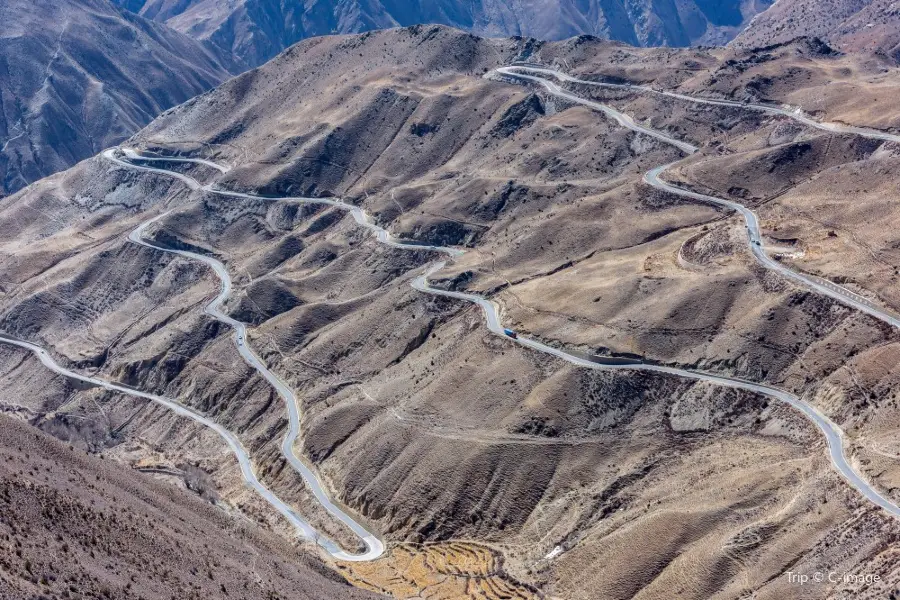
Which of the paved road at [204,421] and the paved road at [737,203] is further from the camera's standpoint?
the paved road at [204,421]

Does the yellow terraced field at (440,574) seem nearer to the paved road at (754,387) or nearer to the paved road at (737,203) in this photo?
the paved road at (754,387)

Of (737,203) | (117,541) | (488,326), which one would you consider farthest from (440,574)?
(737,203)

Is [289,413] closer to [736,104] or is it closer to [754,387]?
[754,387]

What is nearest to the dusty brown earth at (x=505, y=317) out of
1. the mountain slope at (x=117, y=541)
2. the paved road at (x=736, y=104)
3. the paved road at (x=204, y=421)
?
the paved road at (x=204, y=421)

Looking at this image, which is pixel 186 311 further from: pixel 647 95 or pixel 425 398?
pixel 647 95

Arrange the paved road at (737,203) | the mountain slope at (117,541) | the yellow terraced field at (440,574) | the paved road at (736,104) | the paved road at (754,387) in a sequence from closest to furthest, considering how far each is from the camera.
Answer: the mountain slope at (117,541) → the paved road at (754,387) → the yellow terraced field at (440,574) → the paved road at (737,203) → the paved road at (736,104)
